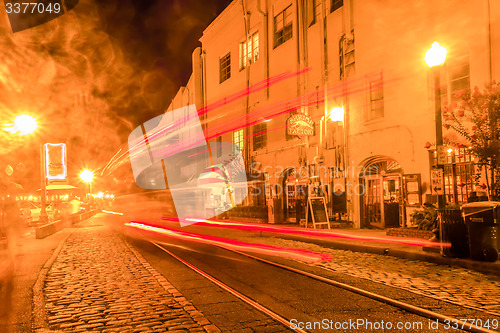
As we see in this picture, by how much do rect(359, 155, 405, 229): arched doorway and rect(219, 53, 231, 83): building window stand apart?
16.6 metres

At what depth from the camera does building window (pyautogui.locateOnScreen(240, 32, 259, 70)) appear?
85.6 feet

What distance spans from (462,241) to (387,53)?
30.6 feet

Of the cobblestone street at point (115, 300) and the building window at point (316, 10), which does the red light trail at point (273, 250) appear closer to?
the cobblestone street at point (115, 300)

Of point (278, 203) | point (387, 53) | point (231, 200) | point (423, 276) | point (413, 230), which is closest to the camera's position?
point (423, 276)

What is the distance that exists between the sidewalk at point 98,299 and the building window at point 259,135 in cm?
1566

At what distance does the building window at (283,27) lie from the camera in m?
22.5

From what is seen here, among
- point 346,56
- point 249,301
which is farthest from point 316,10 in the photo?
point 249,301

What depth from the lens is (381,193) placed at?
16.0 metres

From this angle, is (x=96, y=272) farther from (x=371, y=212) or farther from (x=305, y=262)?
(x=371, y=212)

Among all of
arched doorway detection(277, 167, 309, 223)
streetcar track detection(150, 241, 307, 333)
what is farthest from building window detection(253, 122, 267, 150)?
streetcar track detection(150, 241, 307, 333)

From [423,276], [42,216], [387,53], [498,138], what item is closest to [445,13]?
[387,53]

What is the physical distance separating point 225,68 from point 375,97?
1669cm

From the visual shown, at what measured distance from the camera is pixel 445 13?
13.6 meters

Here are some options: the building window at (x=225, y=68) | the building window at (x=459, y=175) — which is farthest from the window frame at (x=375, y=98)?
the building window at (x=225, y=68)
